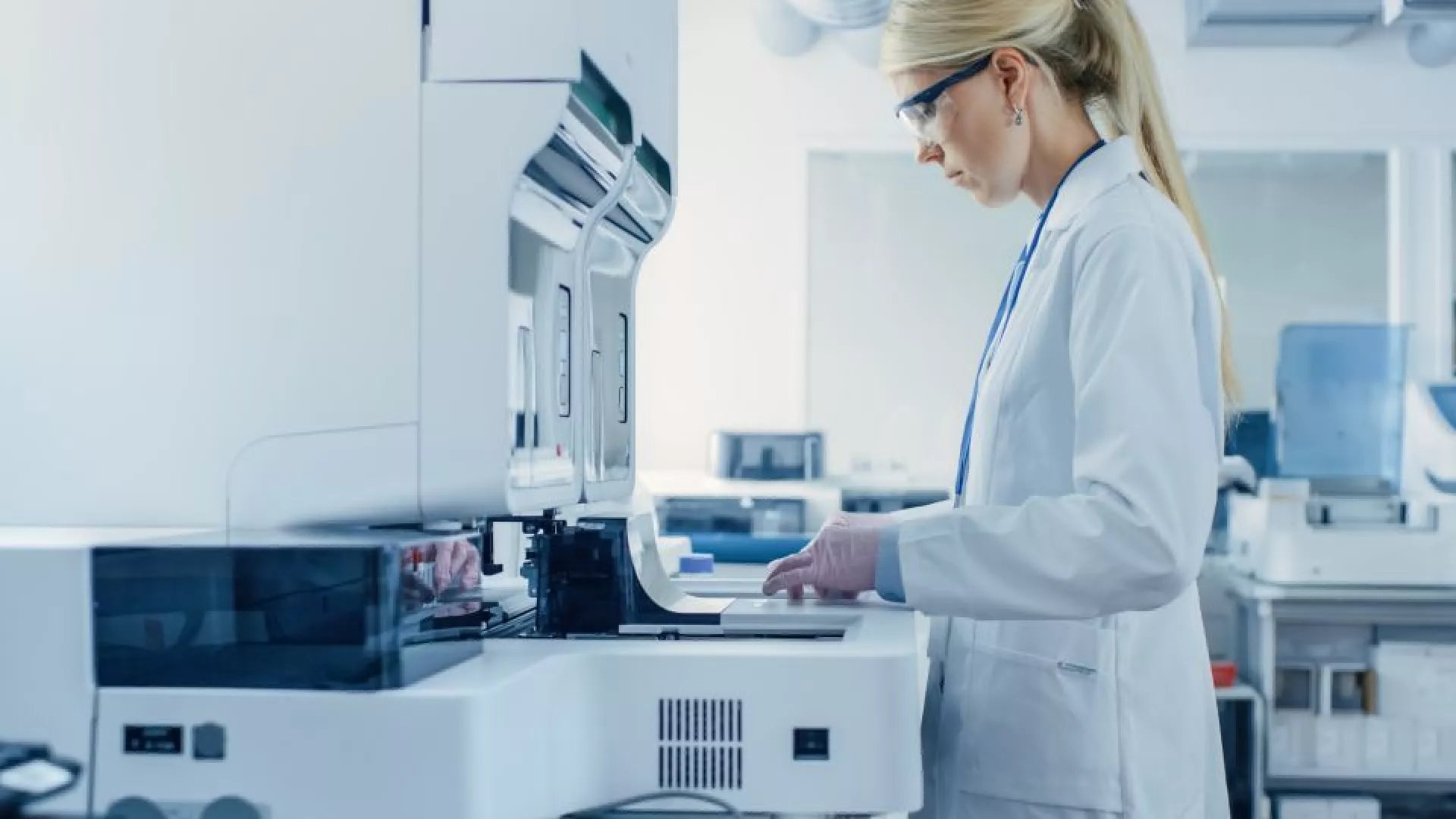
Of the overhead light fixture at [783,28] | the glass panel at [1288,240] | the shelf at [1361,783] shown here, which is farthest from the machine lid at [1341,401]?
the overhead light fixture at [783,28]

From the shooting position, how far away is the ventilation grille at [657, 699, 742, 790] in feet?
3.33

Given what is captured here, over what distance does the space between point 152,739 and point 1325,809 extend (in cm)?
309

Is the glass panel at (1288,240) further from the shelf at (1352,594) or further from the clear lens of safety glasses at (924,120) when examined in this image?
the clear lens of safety glasses at (924,120)

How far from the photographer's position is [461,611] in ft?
3.44

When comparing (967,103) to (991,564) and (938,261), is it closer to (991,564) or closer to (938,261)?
(991,564)

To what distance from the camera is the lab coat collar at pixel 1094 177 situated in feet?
4.21

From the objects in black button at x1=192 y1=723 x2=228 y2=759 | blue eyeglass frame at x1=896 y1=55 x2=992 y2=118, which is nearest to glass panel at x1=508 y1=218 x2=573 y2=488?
black button at x1=192 y1=723 x2=228 y2=759

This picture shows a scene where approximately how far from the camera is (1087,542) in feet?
3.66

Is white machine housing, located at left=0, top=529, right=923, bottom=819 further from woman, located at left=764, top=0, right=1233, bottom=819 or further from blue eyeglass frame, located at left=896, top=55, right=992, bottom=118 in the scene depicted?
blue eyeglass frame, located at left=896, top=55, right=992, bottom=118

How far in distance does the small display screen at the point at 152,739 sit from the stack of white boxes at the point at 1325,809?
3033 mm

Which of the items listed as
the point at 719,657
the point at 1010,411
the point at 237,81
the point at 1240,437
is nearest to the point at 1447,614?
the point at 1240,437

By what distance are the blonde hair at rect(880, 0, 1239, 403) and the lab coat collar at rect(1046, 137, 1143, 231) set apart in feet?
0.17

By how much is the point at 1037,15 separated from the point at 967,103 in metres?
0.09

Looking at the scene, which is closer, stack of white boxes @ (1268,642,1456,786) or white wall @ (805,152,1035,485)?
stack of white boxes @ (1268,642,1456,786)
